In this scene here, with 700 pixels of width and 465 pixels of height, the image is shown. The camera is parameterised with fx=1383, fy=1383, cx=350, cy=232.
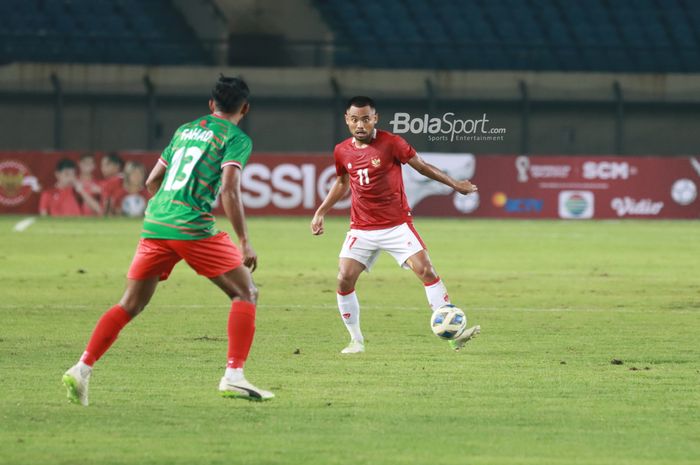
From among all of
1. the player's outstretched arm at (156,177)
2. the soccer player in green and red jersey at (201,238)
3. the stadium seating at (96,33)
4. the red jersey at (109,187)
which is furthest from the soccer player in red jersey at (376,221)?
the stadium seating at (96,33)

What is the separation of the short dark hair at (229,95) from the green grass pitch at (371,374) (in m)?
1.78

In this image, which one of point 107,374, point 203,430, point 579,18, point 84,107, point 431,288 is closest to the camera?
point 203,430

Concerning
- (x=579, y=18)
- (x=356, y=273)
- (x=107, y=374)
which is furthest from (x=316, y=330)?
(x=579, y=18)

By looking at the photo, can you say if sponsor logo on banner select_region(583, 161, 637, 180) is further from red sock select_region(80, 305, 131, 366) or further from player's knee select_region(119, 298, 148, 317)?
red sock select_region(80, 305, 131, 366)

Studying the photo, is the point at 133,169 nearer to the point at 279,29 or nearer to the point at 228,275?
the point at 279,29

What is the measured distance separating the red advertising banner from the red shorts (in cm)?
2561

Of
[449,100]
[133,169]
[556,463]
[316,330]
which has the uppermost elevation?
[449,100]

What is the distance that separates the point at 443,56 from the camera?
1548 inches

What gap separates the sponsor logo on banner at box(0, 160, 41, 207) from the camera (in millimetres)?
33719

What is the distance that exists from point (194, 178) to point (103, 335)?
1080mm

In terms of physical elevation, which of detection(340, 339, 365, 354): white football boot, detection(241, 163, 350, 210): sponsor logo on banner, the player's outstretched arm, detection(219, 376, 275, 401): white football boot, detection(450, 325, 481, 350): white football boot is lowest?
detection(219, 376, 275, 401): white football boot

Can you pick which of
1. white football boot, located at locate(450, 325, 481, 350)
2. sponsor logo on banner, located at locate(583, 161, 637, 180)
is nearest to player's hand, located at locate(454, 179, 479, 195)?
white football boot, located at locate(450, 325, 481, 350)

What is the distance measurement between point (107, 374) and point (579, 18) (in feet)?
114

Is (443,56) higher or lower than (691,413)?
higher
